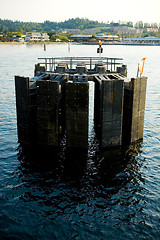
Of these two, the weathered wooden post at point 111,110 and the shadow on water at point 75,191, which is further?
the weathered wooden post at point 111,110

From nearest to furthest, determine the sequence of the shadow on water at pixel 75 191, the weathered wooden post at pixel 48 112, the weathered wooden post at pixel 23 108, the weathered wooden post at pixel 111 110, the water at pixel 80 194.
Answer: the water at pixel 80 194 < the shadow on water at pixel 75 191 < the weathered wooden post at pixel 111 110 < the weathered wooden post at pixel 48 112 < the weathered wooden post at pixel 23 108

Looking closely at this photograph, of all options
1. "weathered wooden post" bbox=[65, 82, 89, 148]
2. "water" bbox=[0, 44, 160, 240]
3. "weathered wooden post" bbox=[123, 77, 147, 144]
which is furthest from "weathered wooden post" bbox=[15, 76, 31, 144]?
"weathered wooden post" bbox=[123, 77, 147, 144]

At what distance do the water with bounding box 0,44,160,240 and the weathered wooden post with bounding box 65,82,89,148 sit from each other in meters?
1.24

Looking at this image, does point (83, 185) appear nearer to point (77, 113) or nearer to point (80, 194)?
point (80, 194)

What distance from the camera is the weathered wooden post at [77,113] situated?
60.4 feet

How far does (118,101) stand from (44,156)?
706cm

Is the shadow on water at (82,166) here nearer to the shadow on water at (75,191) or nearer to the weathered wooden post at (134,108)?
the shadow on water at (75,191)

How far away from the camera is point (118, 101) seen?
19.0m

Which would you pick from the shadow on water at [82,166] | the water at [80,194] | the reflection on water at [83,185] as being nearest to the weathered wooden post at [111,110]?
the shadow on water at [82,166]

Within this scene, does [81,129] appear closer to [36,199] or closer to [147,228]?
[36,199]

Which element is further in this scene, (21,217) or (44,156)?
(44,156)

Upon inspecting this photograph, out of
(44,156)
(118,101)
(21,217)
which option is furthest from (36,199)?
(118,101)

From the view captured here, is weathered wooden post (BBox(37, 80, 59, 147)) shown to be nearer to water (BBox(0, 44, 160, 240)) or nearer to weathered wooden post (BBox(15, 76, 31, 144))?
weathered wooden post (BBox(15, 76, 31, 144))

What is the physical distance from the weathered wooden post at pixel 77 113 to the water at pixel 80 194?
4.08ft
